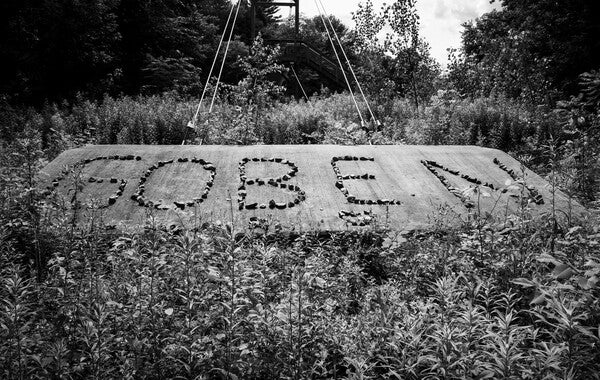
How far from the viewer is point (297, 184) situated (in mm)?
4992

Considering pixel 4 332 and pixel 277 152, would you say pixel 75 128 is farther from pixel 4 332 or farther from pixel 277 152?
pixel 4 332

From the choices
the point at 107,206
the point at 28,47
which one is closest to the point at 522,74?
the point at 107,206

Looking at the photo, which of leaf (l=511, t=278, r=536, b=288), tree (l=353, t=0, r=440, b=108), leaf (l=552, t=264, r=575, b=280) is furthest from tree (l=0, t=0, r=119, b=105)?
leaf (l=552, t=264, r=575, b=280)

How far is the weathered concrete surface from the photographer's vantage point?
14.3 ft

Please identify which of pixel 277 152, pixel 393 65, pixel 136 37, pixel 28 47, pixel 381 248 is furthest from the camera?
pixel 136 37

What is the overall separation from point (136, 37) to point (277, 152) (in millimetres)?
22721

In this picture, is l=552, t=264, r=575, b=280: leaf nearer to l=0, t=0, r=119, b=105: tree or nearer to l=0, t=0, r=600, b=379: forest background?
l=0, t=0, r=600, b=379: forest background

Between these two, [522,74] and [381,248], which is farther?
[522,74]

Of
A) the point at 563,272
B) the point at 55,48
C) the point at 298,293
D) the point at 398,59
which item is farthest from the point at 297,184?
the point at 55,48

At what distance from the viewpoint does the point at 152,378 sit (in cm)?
229

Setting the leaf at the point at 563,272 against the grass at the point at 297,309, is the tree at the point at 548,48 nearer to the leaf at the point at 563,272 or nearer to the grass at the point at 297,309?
the grass at the point at 297,309

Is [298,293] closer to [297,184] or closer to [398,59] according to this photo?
[297,184]

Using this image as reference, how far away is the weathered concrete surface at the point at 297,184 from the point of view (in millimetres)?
4355

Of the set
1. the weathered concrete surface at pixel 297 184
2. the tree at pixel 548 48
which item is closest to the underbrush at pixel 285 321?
the weathered concrete surface at pixel 297 184
